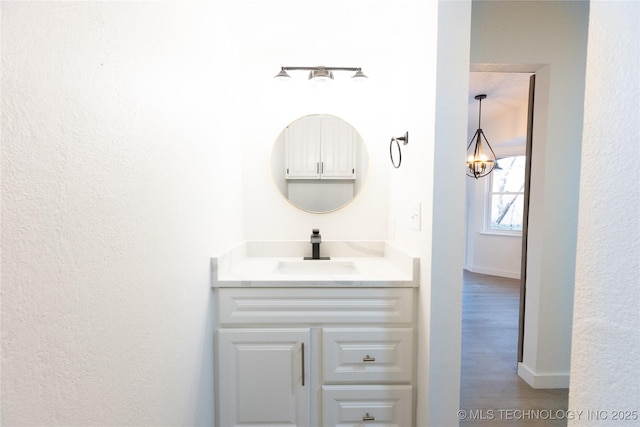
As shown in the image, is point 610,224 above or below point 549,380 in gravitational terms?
above

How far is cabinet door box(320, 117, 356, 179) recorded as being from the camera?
6.23ft

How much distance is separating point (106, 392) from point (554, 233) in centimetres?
233

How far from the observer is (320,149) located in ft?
6.29

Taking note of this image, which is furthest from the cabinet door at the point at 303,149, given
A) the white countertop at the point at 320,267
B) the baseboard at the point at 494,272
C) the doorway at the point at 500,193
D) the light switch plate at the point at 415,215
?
the baseboard at the point at 494,272

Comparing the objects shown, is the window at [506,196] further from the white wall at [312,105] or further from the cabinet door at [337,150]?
the cabinet door at [337,150]

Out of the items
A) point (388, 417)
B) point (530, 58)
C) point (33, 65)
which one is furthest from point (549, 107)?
point (33, 65)

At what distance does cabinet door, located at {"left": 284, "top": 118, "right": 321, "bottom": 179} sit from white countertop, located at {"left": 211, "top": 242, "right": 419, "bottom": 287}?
51 cm

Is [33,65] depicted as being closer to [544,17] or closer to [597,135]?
[597,135]

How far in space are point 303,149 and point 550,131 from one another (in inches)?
63.3

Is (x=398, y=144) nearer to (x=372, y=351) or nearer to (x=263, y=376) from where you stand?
(x=372, y=351)

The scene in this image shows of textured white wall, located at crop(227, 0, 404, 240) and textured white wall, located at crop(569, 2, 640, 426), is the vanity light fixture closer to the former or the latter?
textured white wall, located at crop(227, 0, 404, 240)

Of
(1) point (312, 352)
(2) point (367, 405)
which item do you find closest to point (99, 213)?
(1) point (312, 352)

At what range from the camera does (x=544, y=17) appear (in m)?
1.71

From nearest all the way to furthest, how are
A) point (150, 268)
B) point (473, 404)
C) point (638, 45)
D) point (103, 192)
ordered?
point (638, 45), point (103, 192), point (150, 268), point (473, 404)
